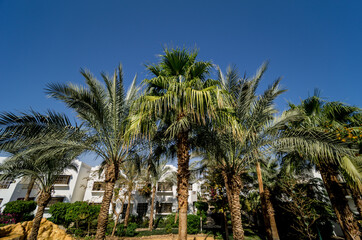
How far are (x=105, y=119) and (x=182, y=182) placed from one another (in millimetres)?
4108

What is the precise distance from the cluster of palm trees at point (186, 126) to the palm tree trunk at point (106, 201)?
34 mm

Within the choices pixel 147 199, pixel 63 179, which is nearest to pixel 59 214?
pixel 63 179

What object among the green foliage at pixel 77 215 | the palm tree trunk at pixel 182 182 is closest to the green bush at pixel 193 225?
the green foliage at pixel 77 215

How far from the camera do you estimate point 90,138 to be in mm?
7039

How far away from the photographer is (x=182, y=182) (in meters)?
5.94

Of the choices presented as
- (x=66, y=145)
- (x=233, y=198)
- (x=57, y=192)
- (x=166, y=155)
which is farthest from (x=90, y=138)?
(x=57, y=192)

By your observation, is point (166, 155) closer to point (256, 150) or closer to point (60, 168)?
point (256, 150)

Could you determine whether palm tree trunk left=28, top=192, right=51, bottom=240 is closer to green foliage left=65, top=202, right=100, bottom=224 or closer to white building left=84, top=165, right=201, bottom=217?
green foliage left=65, top=202, right=100, bottom=224

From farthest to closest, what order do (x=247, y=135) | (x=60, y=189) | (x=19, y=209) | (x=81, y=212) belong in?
(x=60, y=189) < (x=81, y=212) < (x=19, y=209) < (x=247, y=135)

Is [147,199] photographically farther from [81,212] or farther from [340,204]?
[340,204]

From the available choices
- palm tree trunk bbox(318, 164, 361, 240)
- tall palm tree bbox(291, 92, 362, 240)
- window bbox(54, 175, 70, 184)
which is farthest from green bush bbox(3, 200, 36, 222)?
palm tree trunk bbox(318, 164, 361, 240)

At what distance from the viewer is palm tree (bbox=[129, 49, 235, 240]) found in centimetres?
556

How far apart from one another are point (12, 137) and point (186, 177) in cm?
575

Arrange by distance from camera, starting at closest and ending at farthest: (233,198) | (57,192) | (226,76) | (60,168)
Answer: (233,198) < (226,76) < (60,168) < (57,192)
